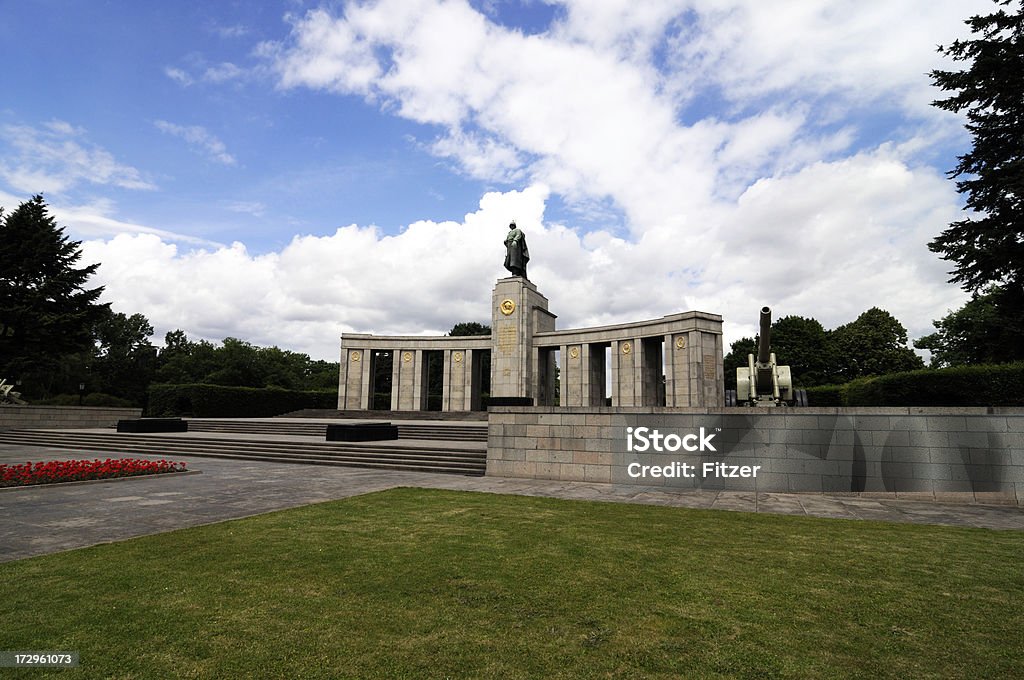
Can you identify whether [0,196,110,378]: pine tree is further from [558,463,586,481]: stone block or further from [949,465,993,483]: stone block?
[949,465,993,483]: stone block

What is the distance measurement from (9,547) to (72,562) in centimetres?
171

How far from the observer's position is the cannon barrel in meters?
13.4

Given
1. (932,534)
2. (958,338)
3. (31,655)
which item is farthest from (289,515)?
(958,338)

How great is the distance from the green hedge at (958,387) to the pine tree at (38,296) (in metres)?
48.9

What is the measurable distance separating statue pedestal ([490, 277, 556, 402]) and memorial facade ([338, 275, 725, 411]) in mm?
71

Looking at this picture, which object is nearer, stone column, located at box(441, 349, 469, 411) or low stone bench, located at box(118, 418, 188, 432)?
low stone bench, located at box(118, 418, 188, 432)

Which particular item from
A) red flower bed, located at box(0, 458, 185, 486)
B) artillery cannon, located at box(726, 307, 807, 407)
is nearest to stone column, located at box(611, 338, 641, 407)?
artillery cannon, located at box(726, 307, 807, 407)

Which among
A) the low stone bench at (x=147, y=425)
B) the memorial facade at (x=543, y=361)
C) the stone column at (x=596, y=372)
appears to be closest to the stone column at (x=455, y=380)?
the memorial facade at (x=543, y=361)

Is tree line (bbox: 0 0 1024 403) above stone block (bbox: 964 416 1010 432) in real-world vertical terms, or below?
above

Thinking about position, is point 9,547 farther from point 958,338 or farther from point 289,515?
point 958,338

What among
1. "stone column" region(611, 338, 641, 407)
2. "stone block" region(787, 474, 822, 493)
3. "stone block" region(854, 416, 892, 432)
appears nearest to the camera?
"stone block" region(854, 416, 892, 432)

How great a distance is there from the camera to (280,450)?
19.5 meters

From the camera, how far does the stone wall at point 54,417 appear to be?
28.1 metres

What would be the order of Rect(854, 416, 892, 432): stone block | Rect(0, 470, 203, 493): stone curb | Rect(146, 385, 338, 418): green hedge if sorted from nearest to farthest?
Rect(0, 470, 203, 493): stone curb, Rect(854, 416, 892, 432): stone block, Rect(146, 385, 338, 418): green hedge
